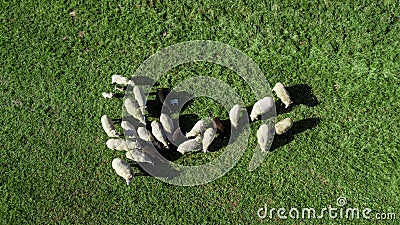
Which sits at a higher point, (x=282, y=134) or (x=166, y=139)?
(x=166, y=139)

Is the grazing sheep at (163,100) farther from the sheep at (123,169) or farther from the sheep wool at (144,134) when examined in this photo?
the sheep at (123,169)

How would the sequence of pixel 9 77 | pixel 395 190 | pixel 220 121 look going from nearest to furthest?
pixel 395 190 < pixel 220 121 < pixel 9 77

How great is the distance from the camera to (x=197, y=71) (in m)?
6.82

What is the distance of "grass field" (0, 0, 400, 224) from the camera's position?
20.8 ft

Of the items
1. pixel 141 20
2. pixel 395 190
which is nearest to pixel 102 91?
pixel 141 20

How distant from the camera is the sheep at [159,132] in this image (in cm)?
631

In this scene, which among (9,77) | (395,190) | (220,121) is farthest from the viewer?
(9,77)

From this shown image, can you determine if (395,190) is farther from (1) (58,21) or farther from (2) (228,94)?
(1) (58,21)

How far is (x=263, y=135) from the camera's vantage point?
6.27 meters

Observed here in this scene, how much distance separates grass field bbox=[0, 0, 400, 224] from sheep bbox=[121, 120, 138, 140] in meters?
0.46

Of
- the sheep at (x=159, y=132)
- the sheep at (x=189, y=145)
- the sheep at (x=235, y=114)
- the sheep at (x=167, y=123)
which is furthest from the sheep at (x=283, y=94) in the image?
the sheep at (x=159, y=132)

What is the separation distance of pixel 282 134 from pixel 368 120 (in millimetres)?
1381

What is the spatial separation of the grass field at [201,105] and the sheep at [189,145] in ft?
0.78

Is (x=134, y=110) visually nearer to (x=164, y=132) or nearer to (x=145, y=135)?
(x=145, y=135)
